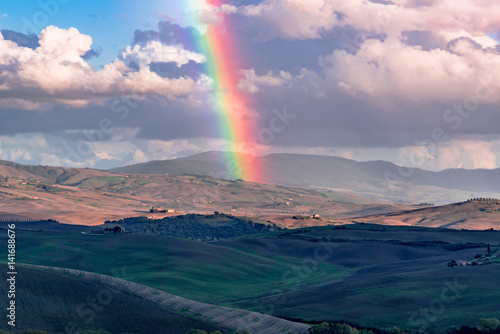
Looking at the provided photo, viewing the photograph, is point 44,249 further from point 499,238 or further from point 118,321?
point 499,238

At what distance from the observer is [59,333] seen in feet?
258

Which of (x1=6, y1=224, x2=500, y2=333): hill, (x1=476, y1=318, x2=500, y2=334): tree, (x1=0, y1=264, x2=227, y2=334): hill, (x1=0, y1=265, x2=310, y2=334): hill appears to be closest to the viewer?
(x1=476, y1=318, x2=500, y2=334): tree

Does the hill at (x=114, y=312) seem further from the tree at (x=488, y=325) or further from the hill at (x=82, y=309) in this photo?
the tree at (x=488, y=325)

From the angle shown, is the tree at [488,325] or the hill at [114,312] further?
the hill at [114,312]

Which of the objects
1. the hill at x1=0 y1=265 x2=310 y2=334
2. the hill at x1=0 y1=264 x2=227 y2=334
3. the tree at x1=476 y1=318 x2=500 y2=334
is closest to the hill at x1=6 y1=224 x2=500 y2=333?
the tree at x1=476 y1=318 x2=500 y2=334

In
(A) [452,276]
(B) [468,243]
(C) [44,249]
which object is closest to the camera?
(A) [452,276]

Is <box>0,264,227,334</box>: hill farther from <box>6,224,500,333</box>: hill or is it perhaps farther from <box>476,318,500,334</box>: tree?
<box>476,318,500,334</box>: tree

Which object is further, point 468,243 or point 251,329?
point 468,243

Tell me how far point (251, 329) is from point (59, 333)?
23.0 meters

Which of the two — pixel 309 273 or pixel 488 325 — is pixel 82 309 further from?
pixel 309 273

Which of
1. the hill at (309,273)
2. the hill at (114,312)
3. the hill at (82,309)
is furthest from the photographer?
the hill at (309,273)

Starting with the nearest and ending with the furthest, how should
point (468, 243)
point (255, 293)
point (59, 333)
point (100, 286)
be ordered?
point (59, 333) → point (100, 286) → point (255, 293) → point (468, 243)

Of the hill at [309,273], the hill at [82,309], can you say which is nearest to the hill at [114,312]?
the hill at [82,309]

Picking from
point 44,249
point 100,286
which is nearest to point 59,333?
point 100,286
